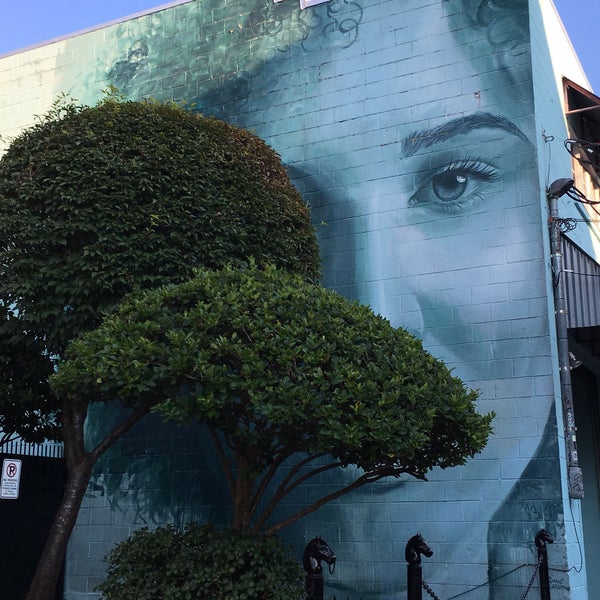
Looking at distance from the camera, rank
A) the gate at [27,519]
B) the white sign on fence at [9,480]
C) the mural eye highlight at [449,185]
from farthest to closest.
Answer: the gate at [27,519], the mural eye highlight at [449,185], the white sign on fence at [9,480]

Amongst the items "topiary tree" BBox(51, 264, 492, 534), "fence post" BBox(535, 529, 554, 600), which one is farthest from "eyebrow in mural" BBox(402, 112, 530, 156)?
"fence post" BBox(535, 529, 554, 600)

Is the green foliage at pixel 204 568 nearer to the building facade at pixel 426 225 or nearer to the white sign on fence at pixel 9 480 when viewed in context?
the white sign on fence at pixel 9 480

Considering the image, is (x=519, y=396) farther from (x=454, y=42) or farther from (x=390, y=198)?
(x=454, y=42)

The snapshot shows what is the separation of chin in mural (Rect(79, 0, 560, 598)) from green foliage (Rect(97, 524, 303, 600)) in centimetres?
252

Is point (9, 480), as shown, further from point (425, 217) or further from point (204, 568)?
point (425, 217)

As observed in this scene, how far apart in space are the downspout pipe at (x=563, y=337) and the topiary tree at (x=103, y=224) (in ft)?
10.1

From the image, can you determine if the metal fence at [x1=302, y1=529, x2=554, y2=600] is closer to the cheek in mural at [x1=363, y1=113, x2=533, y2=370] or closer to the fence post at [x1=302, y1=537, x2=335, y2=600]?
the fence post at [x1=302, y1=537, x2=335, y2=600]

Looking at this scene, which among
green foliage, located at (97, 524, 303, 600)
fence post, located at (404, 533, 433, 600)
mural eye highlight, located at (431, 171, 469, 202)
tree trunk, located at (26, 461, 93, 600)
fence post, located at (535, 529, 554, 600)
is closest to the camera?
green foliage, located at (97, 524, 303, 600)

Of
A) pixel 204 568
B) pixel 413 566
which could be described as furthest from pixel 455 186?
pixel 204 568

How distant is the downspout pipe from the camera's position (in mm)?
9906

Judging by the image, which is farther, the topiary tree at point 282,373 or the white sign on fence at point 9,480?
the white sign on fence at point 9,480

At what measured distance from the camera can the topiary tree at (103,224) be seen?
370 inches

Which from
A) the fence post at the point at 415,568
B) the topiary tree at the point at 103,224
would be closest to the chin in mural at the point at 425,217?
the fence post at the point at 415,568

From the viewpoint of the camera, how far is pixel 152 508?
12008 millimetres
